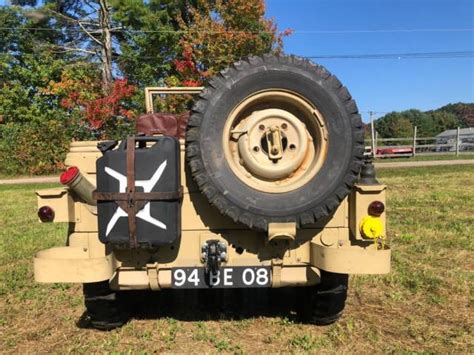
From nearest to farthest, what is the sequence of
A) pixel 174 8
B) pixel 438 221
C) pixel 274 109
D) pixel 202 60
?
pixel 274 109, pixel 438 221, pixel 202 60, pixel 174 8

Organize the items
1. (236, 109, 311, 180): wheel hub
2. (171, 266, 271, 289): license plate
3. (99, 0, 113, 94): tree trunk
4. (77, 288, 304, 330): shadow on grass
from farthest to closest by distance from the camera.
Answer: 1. (99, 0, 113, 94): tree trunk
2. (77, 288, 304, 330): shadow on grass
3. (171, 266, 271, 289): license plate
4. (236, 109, 311, 180): wheel hub

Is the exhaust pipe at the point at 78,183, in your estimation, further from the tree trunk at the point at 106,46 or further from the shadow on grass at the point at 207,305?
the tree trunk at the point at 106,46

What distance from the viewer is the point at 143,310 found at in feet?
13.4

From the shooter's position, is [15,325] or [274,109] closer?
[274,109]

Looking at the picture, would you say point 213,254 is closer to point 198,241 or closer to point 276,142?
point 198,241

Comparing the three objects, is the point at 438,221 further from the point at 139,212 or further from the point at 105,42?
the point at 105,42

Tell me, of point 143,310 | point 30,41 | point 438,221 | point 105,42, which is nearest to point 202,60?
point 105,42

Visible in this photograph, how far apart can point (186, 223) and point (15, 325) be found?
1.67m

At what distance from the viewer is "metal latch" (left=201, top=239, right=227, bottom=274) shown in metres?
3.18

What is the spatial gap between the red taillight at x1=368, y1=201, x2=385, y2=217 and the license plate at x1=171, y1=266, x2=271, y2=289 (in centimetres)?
80

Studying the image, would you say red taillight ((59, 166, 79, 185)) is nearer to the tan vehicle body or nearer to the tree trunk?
the tan vehicle body

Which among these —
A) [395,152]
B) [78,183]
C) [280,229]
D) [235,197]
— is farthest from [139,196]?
[395,152]

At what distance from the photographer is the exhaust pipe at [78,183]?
296cm

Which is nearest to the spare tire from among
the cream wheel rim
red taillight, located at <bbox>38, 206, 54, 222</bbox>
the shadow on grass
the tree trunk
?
the cream wheel rim
